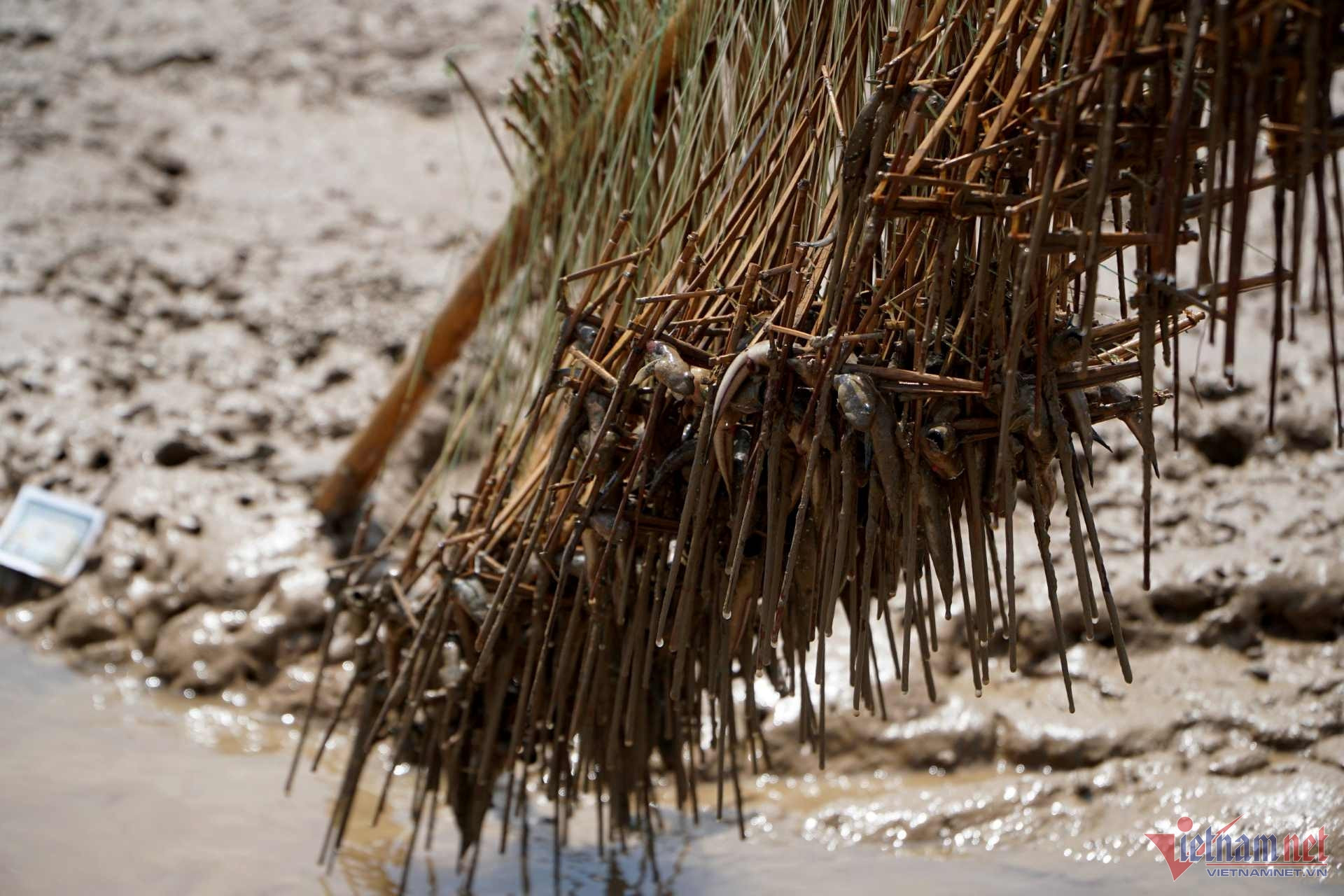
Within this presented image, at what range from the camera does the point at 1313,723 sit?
5.86 ft

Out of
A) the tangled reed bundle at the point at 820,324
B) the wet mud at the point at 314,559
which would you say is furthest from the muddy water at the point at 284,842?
the tangled reed bundle at the point at 820,324

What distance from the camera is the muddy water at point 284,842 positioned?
156 cm

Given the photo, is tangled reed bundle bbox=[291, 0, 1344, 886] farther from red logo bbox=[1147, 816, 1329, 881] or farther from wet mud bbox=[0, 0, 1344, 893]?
red logo bbox=[1147, 816, 1329, 881]

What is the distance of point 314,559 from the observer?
8.10 ft

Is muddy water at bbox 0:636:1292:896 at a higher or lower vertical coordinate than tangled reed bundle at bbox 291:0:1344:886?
lower

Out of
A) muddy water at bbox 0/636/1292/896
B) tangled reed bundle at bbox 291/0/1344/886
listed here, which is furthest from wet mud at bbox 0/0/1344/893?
tangled reed bundle at bbox 291/0/1344/886

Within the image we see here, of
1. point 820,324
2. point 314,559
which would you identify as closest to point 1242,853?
point 820,324

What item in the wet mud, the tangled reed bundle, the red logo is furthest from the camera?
the wet mud

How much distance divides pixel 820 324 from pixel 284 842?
1.23m

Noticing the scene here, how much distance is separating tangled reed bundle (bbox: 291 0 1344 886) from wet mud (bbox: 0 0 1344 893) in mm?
440

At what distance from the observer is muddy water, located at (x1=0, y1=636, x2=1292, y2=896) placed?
156 centimetres

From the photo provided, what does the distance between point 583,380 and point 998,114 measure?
1.67 ft

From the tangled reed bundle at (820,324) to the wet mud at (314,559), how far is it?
1.44 ft

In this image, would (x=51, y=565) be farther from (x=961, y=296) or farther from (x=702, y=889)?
(x=961, y=296)
